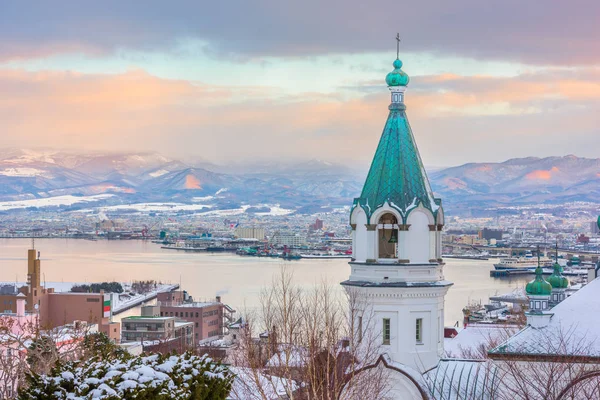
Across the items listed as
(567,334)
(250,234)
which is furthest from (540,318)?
(250,234)

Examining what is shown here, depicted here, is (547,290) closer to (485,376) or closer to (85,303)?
(485,376)

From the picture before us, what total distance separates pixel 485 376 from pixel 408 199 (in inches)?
65.1

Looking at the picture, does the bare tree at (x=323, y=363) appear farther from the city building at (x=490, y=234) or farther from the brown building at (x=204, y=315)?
the city building at (x=490, y=234)

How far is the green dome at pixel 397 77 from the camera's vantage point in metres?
9.70

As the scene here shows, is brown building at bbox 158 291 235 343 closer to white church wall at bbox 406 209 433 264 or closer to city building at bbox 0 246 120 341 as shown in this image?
city building at bbox 0 246 120 341

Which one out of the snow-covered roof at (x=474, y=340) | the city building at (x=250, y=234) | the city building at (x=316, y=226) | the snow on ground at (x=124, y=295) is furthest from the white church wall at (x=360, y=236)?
the city building at (x=316, y=226)

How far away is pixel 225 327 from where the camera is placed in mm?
40938

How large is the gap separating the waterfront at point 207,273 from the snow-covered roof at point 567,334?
24.7 meters

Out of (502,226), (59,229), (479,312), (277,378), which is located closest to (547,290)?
(277,378)

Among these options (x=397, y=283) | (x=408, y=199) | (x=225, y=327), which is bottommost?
(x=225, y=327)

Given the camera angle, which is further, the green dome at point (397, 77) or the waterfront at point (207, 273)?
the waterfront at point (207, 273)

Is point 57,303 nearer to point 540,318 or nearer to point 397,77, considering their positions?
point 397,77

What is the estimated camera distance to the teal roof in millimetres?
9242

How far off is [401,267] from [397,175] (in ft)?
2.66
